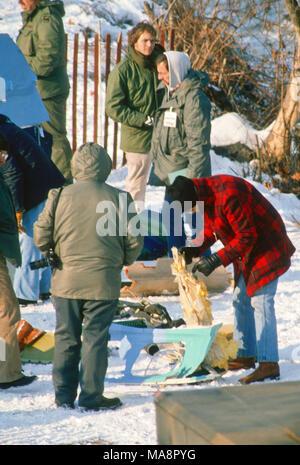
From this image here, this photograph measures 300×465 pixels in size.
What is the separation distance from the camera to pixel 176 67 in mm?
6008

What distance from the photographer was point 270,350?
448cm

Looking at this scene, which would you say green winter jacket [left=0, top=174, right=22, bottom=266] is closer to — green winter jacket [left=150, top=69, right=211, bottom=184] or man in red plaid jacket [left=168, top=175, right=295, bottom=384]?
man in red plaid jacket [left=168, top=175, right=295, bottom=384]

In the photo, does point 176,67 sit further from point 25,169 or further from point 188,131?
point 25,169

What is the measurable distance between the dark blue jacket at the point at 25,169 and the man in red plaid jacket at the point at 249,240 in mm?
1639

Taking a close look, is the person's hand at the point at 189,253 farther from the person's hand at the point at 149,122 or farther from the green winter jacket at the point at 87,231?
the person's hand at the point at 149,122

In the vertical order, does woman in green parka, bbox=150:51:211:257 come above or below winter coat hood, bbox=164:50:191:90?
below

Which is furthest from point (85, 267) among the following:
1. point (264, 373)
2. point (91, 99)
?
point (91, 99)

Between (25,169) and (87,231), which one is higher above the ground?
(87,231)

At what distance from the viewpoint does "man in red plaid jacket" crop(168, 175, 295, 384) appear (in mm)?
4270

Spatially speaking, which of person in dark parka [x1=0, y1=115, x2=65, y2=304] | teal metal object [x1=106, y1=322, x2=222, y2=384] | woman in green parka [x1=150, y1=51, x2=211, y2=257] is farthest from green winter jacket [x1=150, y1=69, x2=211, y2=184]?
teal metal object [x1=106, y1=322, x2=222, y2=384]

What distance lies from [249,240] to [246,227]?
0.08 meters

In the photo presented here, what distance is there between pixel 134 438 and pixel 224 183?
1551 mm

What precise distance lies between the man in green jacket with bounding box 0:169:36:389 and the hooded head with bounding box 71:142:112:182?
2.11 ft
